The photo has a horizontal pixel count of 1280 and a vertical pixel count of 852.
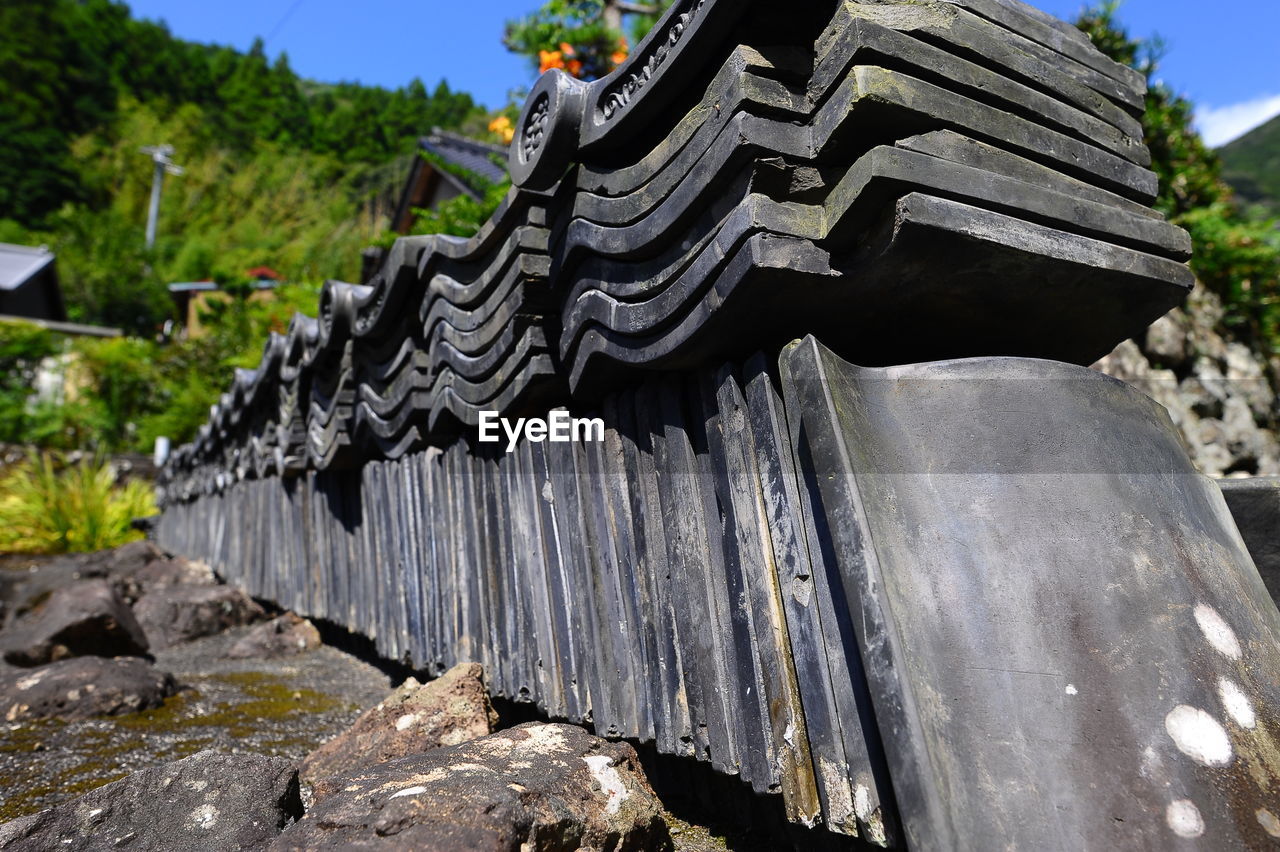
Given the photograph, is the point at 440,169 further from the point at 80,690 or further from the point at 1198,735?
the point at 1198,735

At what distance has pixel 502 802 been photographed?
1744 millimetres

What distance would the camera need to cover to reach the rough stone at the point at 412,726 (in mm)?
2826

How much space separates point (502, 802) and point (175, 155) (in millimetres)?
53859

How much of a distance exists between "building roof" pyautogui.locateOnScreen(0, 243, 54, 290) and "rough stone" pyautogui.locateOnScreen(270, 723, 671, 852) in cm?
3523

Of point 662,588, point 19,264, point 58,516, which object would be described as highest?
point 19,264

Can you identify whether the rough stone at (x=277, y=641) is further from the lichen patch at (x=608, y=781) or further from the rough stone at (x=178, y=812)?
the lichen patch at (x=608, y=781)

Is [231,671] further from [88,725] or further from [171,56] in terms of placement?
[171,56]

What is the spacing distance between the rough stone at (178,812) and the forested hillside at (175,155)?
31819 millimetres

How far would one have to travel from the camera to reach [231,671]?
554 centimetres

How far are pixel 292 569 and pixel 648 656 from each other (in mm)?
5473

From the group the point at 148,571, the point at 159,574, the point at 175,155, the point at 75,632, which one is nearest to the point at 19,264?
the point at 175,155

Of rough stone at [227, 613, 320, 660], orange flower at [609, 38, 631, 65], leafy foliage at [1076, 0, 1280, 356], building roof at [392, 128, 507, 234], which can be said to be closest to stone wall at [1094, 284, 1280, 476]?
leafy foliage at [1076, 0, 1280, 356]

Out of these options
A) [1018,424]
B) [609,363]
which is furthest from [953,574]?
[609,363]
